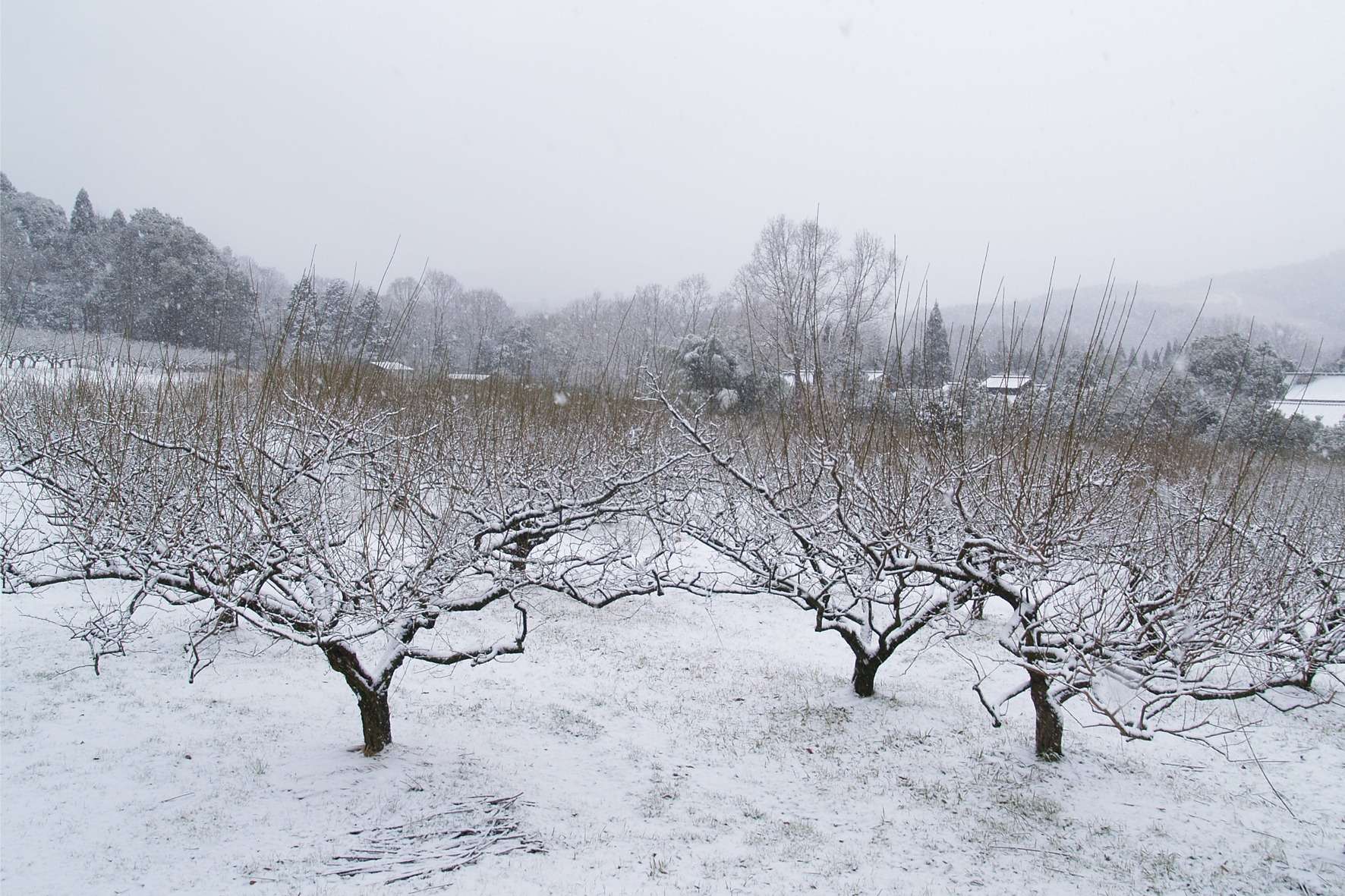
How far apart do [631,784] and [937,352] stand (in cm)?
499

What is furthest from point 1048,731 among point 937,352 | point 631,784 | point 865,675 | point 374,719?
point 374,719

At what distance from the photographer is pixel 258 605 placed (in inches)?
207

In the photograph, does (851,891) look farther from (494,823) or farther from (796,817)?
(494,823)

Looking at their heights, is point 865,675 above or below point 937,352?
below

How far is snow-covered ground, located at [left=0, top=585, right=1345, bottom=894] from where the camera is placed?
484cm

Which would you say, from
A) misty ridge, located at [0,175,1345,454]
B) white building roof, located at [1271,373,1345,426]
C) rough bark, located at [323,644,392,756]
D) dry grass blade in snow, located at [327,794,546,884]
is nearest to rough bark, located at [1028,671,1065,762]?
misty ridge, located at [0,175,1345,454]

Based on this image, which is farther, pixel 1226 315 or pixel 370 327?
pixel 1226 315

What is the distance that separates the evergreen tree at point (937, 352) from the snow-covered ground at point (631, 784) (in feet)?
12.6

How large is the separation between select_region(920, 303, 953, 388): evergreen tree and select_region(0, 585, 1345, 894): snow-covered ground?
384 cm

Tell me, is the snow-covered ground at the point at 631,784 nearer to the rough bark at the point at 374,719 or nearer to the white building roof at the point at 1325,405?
the rough bark at the point at 374,719

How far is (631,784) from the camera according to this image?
6.35m

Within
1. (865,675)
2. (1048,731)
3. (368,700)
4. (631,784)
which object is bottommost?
(631,784)

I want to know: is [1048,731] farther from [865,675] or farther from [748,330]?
[748,330]

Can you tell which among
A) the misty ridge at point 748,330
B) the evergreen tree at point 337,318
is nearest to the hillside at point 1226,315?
the misty ridge at point 748,330
